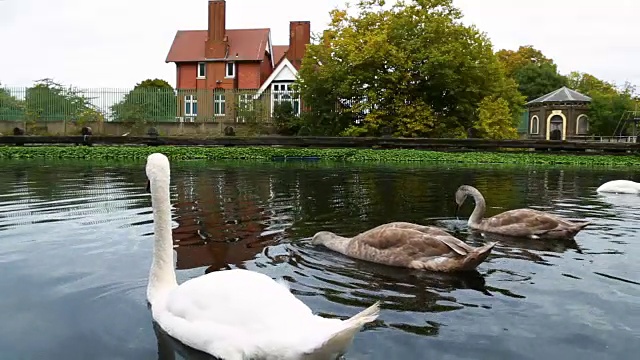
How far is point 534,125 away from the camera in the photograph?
5178 centimetres

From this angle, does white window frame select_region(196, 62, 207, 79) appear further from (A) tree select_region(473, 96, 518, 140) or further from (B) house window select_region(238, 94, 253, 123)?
(A) tree select_region(473, 96, 518, 140)

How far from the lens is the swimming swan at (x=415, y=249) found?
5.52 metres

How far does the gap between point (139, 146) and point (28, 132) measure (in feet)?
38.0

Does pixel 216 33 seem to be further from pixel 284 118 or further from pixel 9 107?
pixel 9 107

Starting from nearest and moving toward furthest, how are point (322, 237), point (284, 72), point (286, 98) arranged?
point (322, 237) → point (286, 98) → point (284, 72)

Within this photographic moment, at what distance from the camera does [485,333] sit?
4.04 m

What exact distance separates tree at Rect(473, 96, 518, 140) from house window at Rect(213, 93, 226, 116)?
16295 millimetres

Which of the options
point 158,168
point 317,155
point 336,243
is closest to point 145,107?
point 317,155

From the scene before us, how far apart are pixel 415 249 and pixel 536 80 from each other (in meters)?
64.8

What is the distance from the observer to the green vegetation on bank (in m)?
24.3

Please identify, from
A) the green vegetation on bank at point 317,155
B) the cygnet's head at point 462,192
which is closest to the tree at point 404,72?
the green vegetation on bank at point 317,155

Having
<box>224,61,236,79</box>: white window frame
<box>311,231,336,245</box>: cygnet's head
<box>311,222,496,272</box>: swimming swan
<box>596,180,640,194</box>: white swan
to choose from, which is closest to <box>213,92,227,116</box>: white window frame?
<box>224,61,236,79</box>: white window frame

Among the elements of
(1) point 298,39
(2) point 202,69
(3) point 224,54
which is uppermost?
A: (1) point 298,39

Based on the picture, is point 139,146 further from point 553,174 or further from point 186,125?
point 553,174
